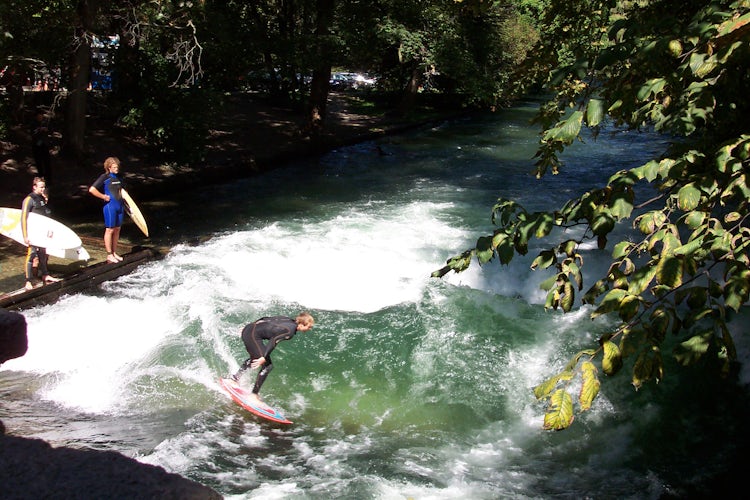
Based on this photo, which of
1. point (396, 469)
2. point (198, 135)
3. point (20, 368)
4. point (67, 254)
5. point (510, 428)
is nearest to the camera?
point (396, 469)

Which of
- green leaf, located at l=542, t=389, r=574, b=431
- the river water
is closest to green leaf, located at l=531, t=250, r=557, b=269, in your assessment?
green leaf, located at l=542, t=389, r=574, b=431

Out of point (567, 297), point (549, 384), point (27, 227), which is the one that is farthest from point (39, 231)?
point (549, 384)

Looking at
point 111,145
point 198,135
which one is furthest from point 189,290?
point 111,145

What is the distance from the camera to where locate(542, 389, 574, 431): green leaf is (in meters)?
3.05

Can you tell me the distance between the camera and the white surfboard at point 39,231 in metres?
9.40

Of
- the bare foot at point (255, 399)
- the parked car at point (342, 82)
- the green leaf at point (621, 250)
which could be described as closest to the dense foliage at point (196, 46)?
the bare foot at point (255, 399)

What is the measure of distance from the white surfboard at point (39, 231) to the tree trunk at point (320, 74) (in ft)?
37.7

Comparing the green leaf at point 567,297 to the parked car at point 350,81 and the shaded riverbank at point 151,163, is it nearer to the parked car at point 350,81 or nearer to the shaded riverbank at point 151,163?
the shaded riverbank at point 151,163

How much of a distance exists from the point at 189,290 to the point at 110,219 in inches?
63.5

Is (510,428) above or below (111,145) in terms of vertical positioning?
below

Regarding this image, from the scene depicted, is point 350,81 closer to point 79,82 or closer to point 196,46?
point 196,46

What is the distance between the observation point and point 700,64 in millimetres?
3580

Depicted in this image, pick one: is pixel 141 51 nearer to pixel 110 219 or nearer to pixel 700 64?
pixel 110 219

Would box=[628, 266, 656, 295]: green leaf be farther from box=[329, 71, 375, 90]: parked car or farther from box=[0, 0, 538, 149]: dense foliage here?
box=[329, 71, 375, 90]: parked car
